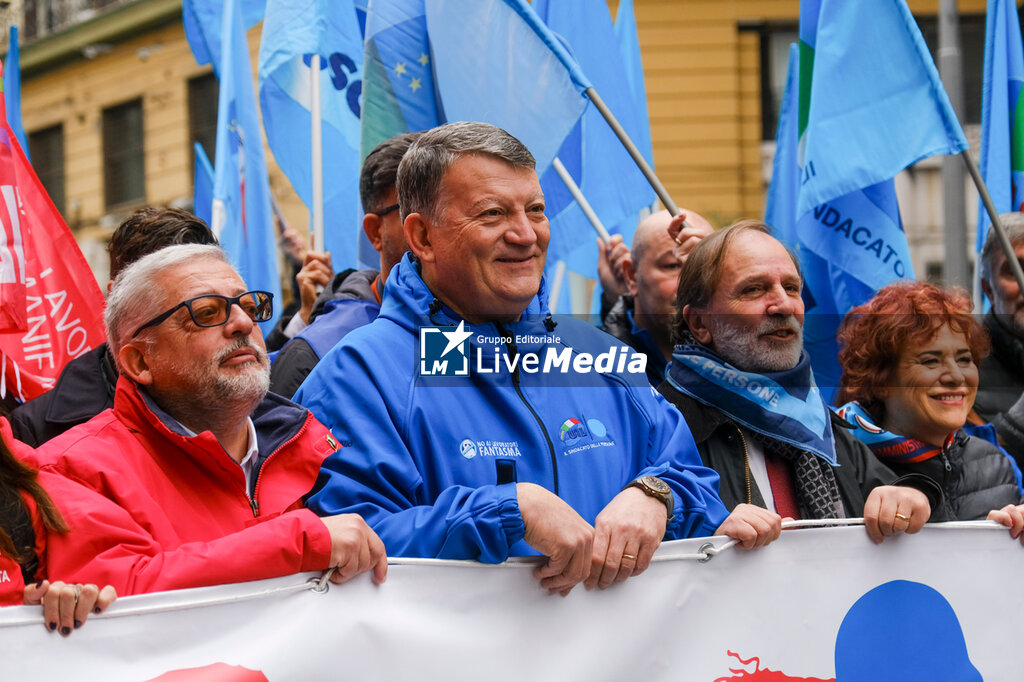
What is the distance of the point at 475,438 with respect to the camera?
2.32 metres

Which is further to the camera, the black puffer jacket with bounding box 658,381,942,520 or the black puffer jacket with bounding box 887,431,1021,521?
the black puffer jacket with bounding box 887,431,1021,521

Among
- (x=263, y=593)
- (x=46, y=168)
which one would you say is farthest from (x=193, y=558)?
(x=46, y=168)

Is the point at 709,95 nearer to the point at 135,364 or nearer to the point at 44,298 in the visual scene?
the point at 44,298

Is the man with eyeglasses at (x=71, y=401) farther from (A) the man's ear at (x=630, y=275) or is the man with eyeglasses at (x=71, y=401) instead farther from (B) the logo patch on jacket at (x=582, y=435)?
(A) the man's ear at (x=630, y=275)

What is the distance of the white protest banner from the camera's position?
1.95 meters

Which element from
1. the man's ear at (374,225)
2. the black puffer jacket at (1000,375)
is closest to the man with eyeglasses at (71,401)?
the man's ear at (374,225)

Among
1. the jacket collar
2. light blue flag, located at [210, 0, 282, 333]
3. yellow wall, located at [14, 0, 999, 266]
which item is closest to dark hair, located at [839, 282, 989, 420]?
the jacket collar

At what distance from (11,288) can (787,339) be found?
2.11 m

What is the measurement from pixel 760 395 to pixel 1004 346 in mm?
1667

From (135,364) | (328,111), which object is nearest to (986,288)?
(328,111)

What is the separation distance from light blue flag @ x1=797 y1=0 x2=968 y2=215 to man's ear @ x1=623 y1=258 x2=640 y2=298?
0.67 metres

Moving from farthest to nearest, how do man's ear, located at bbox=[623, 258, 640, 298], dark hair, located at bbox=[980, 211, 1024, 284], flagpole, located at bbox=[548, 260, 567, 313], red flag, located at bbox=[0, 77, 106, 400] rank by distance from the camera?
1. flagpole, located at bbox=[548, 260, 567, 313]
2. man's ear, located at bbox=[623, 258, 640, 298]
3. dark hair, located at bbox=[980, 211, 1024, 284]
4. red flag, located at bbox=[0, 77, 106, 400]

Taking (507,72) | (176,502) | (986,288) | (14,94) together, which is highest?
(14,94)

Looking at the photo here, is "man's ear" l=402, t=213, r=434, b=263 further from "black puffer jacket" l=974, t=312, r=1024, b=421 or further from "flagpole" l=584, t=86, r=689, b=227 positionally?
"black puffer jacket" l=974, t=312, r=1024, b=421
